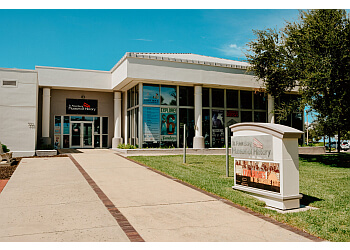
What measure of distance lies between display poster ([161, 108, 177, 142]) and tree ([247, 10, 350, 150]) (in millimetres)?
7207

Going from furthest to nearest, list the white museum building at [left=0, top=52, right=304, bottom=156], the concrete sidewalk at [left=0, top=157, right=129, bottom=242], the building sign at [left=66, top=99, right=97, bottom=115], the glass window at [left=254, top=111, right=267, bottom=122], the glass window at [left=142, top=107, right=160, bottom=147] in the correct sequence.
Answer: the glass window at [left=254, top=111, right=267, bottom=122] < the building sign at [left=66, top=99, right=97, bottom=115] < the glass window at [left=142, top=107, right=160, bottom=147] < the white museum building at [left=0, top=52, right=304, bottom=156] < the concrete sidewalk at [left=0, top=157, right=129, bottom=242]

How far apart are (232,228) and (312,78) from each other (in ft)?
40.0

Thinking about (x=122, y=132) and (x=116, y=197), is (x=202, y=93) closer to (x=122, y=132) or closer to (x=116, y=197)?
(x=122, y=132)

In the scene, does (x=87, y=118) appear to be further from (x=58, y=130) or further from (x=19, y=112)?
(x=19, y=112)

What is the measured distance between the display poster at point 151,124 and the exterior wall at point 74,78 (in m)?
5.35

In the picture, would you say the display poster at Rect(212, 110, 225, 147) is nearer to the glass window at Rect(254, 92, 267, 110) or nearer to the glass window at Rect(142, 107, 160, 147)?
the glass window at Rect(254, 92, 267, 110)

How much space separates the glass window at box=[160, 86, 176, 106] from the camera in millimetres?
21234

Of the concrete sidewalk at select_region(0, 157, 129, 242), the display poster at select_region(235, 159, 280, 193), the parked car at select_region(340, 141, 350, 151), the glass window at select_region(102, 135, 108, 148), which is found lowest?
the parked car at select_region(340, 141, 350, 151)

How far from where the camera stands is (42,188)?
8164mm

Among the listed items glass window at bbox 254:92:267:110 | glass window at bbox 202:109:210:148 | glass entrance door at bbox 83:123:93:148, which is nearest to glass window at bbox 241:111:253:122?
glass window at bbox 254:92:267:110

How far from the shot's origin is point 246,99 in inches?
964

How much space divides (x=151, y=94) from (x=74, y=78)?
6.65 m

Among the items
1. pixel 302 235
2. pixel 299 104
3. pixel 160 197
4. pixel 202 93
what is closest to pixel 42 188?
pixel 160 197

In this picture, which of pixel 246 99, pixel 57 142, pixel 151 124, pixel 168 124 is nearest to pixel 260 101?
pixel 246 99
